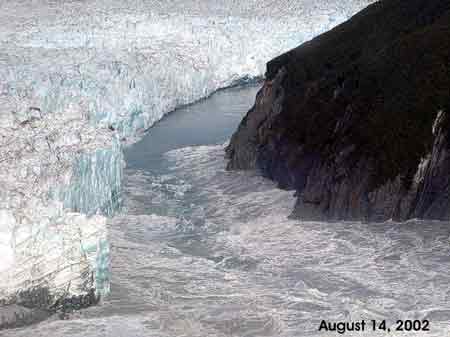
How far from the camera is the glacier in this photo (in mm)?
19109

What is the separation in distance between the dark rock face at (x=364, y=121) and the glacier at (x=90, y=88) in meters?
5.50

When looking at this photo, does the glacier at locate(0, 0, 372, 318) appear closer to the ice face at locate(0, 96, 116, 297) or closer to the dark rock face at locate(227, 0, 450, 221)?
the ice face at locate(0, 96, 116, 297)

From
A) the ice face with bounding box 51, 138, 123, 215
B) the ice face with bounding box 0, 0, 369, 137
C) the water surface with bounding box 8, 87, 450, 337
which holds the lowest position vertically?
the water surface with bounding box 8, 87, 450, 337

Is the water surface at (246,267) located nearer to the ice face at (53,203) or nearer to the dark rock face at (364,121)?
the dark rock face at (364,121)

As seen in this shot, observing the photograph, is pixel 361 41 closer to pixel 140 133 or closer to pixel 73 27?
pixel 140 133

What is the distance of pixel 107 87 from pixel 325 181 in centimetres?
1057

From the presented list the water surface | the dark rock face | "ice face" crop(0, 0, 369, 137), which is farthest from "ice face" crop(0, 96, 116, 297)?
the dark rock face

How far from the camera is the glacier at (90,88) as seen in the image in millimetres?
19109

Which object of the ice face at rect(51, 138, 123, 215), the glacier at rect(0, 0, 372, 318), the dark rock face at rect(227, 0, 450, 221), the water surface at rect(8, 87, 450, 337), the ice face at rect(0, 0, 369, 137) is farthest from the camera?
the ice face at rect(0, 0, 369, 137)

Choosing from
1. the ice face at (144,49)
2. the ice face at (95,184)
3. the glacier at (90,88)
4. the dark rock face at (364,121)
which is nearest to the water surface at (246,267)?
the dark rock face at (364,121)

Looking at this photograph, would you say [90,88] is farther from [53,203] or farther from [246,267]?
[53,203]

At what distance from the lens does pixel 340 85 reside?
28.7 m

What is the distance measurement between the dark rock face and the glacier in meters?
5.50

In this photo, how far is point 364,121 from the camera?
26594 millimetres
